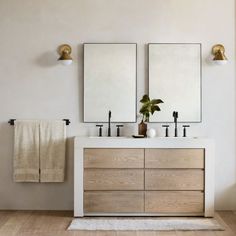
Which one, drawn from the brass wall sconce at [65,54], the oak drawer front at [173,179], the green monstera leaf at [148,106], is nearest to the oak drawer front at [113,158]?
the oak drawer front at [173,179]

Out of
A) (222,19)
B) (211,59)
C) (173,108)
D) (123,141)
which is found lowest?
(123,141)

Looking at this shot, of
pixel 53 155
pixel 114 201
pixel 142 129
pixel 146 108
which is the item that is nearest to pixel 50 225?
pixel 114 201

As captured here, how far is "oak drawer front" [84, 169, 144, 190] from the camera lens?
4.76m

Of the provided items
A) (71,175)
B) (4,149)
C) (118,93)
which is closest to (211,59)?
(118,93)

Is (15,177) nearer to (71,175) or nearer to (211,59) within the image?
(71,175)

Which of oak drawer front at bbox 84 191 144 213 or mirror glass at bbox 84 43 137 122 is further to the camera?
mirror glass at bbox 84 43 137 122

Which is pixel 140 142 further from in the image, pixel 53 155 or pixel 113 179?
pixel 53 155

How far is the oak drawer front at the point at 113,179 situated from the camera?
15.6ft

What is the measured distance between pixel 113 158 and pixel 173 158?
59 cm

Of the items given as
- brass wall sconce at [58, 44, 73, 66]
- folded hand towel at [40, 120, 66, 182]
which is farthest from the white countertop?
brass wall sconce at [58, 44, 73, 66]

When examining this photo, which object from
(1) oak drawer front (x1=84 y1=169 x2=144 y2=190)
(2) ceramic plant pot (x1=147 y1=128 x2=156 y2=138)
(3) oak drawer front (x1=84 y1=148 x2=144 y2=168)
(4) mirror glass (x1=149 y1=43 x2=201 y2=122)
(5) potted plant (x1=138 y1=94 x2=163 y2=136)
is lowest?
(1) oak drawer front (x1=84 y1=169 x2=144 y2=190)

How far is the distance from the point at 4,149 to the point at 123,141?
4.32 ft

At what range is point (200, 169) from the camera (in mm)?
4781

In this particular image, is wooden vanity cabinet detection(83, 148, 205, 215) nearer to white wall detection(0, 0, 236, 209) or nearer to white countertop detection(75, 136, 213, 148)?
white countertop detection(75, 136, 213, 148)
